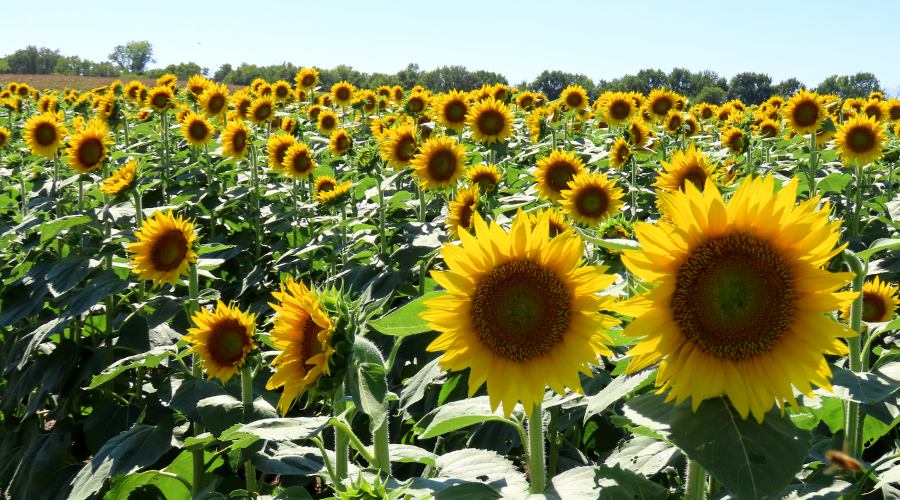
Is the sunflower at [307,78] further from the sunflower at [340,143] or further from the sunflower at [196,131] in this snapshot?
the sunflower at [340,143]

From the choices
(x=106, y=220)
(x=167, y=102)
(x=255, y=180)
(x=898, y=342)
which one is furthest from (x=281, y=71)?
(x=898, y=342)

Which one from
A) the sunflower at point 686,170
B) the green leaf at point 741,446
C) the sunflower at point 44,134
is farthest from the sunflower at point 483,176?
the sunflower at point 44,134

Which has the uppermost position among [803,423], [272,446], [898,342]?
[803,423]

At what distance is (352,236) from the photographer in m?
5.58

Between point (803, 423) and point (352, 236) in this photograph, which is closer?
point (803, 423)

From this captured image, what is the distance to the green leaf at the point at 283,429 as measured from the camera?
188cm

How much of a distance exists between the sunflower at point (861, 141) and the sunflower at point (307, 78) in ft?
24.5

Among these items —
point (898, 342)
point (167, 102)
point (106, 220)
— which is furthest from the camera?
point (167, 102)

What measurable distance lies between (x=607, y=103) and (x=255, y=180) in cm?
429

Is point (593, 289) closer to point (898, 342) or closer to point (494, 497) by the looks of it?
point (494, 497)

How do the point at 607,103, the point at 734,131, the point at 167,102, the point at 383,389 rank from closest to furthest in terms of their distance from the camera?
the point at 383,389, the point at 734,131, the point at 167,102, the point at 607,103

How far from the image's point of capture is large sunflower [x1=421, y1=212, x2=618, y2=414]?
64.3 inches

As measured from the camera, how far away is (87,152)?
5.80 meters

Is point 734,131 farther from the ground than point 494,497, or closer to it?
farther from the ground
